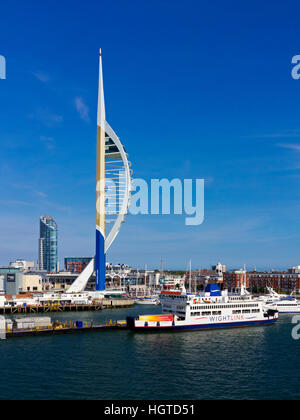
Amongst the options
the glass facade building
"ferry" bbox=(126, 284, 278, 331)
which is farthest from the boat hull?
the glass facade building

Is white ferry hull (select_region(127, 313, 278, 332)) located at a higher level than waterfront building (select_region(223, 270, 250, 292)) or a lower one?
higher

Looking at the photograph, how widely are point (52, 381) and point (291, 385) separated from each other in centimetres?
1023

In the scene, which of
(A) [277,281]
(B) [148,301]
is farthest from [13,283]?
(A) [277,281]

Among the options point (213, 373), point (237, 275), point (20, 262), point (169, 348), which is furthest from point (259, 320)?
point (20, 262)

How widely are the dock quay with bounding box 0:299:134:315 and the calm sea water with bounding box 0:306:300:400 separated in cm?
2124

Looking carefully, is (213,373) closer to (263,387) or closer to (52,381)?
(263,387)

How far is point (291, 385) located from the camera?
1906 cm

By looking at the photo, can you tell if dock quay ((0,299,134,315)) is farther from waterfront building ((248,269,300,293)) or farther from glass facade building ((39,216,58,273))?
glass facade building ((39,216,58,273))

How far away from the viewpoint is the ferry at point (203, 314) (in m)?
33.2

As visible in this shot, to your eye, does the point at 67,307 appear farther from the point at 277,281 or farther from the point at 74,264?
the point at 74,264

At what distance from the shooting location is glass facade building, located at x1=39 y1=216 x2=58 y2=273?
171 meters

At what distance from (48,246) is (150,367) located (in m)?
156

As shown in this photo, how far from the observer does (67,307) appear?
176 feet
